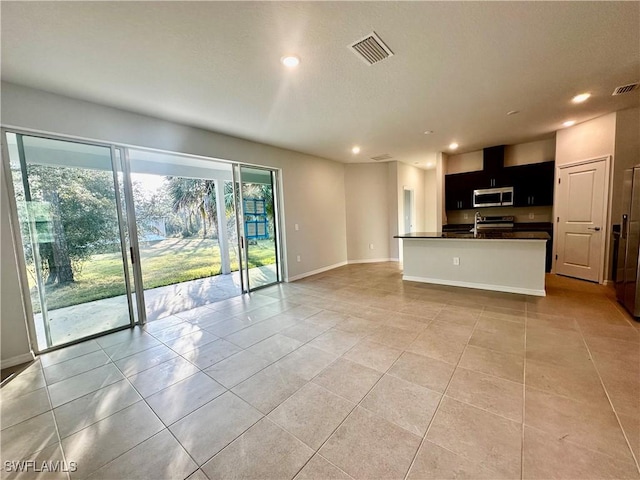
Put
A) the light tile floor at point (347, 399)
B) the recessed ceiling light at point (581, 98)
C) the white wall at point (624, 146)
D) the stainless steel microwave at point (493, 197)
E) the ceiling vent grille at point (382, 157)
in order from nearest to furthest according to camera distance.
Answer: the light tile floor at point (347, 399) → the recessed ceiling light at point (581, 98) → the white wall at point (624, 146) → the stainless steel microwave at point (493, 197) → the ceiling vent grille at point (382, 157)

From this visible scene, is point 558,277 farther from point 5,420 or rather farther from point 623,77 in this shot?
point 5,420

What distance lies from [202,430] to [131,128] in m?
3.39

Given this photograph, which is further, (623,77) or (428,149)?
(428,149)

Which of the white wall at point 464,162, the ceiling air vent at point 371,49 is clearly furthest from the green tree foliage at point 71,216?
the white wall at point 464,162

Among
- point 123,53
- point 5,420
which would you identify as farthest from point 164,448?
point 123,53

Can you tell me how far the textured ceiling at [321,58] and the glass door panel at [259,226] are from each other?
1.23 m

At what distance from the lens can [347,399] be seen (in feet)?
5.97

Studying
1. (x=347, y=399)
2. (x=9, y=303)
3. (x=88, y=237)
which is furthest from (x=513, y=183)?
(x=9, y=303)

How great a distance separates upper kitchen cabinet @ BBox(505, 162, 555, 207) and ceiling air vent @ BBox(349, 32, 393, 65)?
193 inches

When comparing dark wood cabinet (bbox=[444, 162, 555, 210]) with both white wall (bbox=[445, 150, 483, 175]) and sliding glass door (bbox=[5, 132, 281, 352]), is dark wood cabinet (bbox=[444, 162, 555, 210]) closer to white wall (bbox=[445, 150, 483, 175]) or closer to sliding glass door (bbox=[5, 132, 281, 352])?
white wall (bbox=[445, 150, 483, 175])

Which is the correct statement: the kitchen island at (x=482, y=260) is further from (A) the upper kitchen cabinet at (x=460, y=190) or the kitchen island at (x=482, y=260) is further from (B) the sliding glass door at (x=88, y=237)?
(B) the sliding glass door at (x=88, y=237)

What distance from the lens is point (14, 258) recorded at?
2.50m

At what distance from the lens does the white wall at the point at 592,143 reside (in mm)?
3977

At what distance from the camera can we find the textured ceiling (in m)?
1.75
